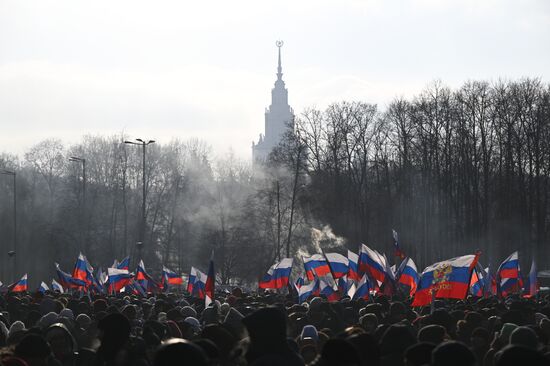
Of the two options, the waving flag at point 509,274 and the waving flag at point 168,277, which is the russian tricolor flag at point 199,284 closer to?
the waving flag at point 168,277

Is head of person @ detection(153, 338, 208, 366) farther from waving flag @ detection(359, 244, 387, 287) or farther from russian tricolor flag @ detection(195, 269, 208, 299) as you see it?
russian tricolor flag @ detection(195, 269, 208, 299)

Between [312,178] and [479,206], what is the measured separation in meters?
11.5

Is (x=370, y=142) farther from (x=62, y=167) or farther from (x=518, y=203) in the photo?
(x=62, y=167)

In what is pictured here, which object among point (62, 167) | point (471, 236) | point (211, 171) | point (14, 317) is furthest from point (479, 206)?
point (14, 317)

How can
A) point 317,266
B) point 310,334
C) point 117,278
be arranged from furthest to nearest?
point 117,278
point 317,266
point 310,334

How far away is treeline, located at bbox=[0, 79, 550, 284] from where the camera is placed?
61969mm

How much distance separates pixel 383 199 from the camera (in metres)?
69.0

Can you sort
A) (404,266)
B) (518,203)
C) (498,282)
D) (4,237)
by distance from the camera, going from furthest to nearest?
1. (4,237)
2. (518,203)
3. (498,282)
4. (404,266)

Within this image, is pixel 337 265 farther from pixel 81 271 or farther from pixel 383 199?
pixel 383 199

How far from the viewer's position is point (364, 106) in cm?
6825

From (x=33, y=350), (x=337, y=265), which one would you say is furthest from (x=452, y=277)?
(x=337, y=265)

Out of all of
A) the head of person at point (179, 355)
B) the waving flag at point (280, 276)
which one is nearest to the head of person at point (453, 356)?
the head of person at point (179, 355)

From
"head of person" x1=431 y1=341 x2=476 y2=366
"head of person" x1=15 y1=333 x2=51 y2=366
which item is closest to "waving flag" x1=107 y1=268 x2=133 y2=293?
"head of person" x1=15 y1=333 x2=51 y2=366

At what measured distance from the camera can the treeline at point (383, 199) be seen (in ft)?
203
